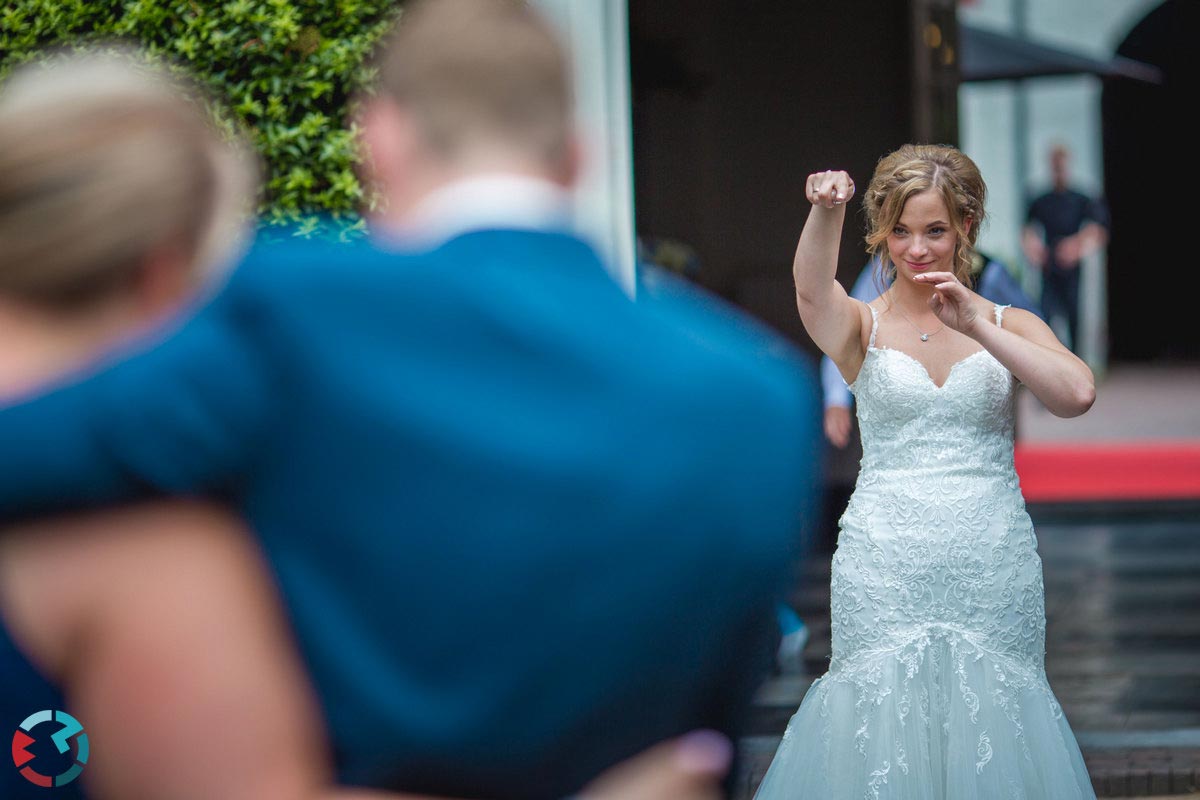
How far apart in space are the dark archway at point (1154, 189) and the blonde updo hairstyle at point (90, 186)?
767 inches

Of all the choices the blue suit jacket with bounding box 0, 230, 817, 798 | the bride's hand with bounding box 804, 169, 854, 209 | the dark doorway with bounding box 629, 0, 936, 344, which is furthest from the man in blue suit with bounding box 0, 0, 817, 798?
the dark doorway with bounding box 629, 0, 936, 344

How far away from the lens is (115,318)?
1110 millimetres

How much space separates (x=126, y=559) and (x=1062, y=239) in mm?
15867

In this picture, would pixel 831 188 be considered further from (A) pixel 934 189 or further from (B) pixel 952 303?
(A) pixel 934 189

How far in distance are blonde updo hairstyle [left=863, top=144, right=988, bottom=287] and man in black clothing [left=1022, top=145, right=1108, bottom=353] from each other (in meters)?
12.3

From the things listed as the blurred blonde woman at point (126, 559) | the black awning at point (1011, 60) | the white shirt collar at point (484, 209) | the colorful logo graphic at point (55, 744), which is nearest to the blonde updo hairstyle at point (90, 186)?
the blurred blonde woman at point (126, 559)

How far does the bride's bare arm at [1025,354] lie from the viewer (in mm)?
3332

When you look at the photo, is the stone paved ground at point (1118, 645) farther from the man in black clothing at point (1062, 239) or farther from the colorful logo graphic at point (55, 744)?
the man in black clothing at point (1062, 239)

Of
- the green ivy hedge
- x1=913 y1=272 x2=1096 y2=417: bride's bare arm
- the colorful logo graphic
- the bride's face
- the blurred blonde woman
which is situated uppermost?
the green ivy hedge

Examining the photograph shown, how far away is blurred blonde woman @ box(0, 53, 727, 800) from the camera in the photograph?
1030 mm

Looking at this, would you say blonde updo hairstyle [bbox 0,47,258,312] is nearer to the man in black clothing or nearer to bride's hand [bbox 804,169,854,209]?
bride's hand [bbox 804,169,854,209]

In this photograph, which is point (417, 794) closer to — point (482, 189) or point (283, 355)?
point (283, 355)

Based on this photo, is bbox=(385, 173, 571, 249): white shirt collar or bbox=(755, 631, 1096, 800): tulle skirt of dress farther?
bbox=(755, 631, 1096, 800): tulle skirt of dress

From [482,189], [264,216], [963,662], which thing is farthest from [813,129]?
[482,189]
